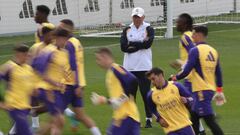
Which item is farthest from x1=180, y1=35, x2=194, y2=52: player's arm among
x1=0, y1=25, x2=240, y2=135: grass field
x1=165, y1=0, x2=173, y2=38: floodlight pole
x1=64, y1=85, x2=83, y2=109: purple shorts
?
x1=165, y1=0, x2=173, y2=38: floodlight pole

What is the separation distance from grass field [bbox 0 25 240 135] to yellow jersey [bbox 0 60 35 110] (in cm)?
243

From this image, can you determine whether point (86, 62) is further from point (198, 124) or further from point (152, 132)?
point (198, 124)

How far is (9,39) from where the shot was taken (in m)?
32.4

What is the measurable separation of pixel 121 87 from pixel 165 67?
12.0m

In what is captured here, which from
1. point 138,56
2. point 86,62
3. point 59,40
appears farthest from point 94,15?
point 59,40

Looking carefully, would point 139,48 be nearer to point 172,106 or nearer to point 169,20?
point 172,106

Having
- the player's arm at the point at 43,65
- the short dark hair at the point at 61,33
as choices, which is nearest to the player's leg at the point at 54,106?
the player's arm at the point at 43,65

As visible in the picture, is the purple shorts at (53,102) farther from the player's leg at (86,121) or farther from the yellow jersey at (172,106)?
the yellow jersey at (172,106)

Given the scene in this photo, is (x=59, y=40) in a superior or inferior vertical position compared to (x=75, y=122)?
superior

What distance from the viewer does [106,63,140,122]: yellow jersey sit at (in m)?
8.94

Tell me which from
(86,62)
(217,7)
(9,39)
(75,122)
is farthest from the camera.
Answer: (217,7)

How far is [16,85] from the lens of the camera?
9.98 meters

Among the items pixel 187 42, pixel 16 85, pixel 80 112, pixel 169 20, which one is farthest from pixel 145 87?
pixel 169 20

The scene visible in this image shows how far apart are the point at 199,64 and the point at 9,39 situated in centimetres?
2276
